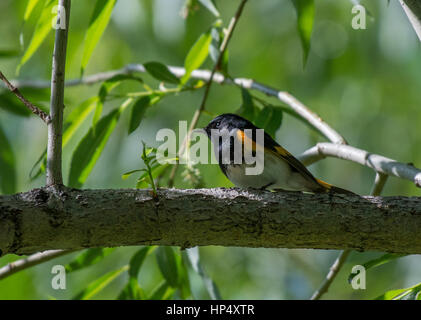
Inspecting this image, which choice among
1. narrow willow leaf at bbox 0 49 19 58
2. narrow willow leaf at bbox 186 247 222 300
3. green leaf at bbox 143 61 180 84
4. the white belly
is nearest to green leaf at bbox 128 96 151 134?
green leaf at bbox 143 61 180 84

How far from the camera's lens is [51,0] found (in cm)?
324

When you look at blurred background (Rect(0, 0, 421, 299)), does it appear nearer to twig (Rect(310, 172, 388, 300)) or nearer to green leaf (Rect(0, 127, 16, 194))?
green leaf (Rect(0, 127, 16, 194))

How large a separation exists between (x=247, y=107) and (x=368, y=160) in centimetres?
101

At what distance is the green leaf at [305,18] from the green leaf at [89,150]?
4.40 ft

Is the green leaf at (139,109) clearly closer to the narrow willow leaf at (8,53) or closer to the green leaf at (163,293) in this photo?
the green leaf at (163,293)

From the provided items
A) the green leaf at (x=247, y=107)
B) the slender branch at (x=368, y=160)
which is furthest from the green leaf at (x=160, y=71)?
the slender branch at (x=368, y=160)

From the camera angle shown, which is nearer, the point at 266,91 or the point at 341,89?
the point at 266,91

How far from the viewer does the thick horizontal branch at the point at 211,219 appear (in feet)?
6.65

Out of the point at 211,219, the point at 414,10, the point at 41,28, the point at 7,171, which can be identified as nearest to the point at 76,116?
the point at 41,28

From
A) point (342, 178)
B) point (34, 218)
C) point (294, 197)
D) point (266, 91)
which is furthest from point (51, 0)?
point (342, 178)

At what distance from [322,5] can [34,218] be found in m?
5.68

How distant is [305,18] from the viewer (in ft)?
10.8
